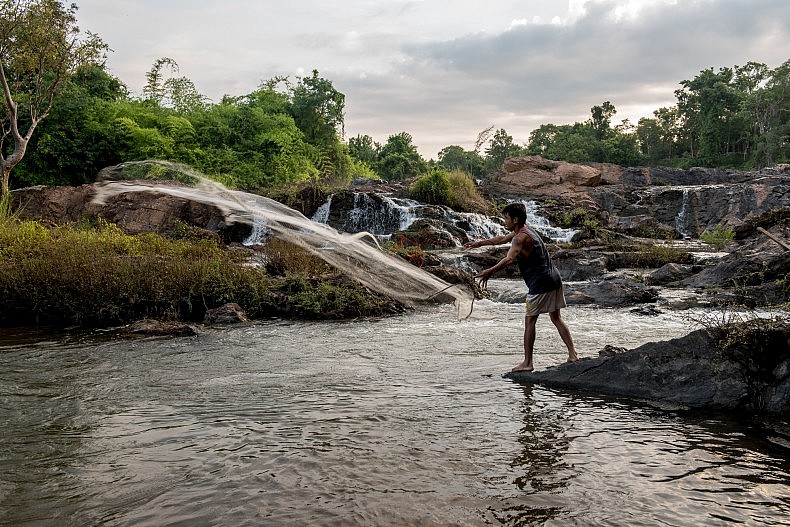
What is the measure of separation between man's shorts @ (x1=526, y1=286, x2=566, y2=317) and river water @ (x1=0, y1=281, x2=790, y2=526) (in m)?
0.75

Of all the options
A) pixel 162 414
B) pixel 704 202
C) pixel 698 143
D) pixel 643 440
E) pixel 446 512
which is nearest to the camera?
pixel 446 512

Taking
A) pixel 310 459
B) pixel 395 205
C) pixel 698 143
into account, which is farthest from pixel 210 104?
pixel 698 143

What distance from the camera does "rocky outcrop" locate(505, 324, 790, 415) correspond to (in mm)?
4973

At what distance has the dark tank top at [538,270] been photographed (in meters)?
6.67

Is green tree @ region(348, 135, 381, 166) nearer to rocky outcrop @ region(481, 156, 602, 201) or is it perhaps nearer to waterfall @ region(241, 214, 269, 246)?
rocky outcrop @ region(481, 156, 602, 201)

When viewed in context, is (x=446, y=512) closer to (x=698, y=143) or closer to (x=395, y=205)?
(x=395, y=205)

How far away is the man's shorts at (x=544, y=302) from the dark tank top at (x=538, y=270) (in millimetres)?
51

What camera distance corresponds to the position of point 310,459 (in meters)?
4.05

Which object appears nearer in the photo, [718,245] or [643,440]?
[643,440]

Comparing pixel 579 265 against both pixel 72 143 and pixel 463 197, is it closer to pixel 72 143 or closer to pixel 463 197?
pixel 463 197

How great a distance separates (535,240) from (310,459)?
372 cm

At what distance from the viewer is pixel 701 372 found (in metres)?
5.32

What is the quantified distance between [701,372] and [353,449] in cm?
319

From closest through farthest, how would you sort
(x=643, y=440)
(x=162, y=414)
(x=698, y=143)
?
(x=643, y=440), (x=162, y=414), (x=698, y=143)
